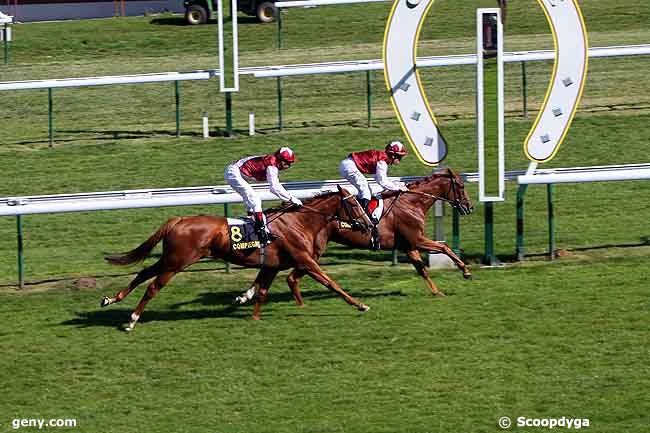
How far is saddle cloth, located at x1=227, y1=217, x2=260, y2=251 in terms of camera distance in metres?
12.8

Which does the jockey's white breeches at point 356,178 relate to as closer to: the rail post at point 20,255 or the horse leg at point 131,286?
the horse leg at point 131,286

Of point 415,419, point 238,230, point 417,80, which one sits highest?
point 417,80

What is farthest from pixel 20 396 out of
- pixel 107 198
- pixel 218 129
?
pixel 218 129

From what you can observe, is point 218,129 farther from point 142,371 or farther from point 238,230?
point 142,371

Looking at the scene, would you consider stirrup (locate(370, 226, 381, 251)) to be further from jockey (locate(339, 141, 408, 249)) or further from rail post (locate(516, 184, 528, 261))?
rail post (locate(516, 184, 528, 261))

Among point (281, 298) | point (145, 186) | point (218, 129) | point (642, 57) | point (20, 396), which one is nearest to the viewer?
point (20, 396)

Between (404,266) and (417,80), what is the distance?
1862 millimetres

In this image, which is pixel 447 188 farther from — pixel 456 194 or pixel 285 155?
pixel 285 155

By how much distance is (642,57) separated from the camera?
2319 cm

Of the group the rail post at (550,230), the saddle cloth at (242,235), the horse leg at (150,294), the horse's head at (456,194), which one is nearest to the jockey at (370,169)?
the horse's head at (456,194)

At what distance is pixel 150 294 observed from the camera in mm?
12820

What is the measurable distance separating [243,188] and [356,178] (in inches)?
47.5

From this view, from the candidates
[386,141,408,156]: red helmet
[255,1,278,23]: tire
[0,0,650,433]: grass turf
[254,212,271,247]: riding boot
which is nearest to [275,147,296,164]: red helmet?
[254,212,271,247]: riding boot

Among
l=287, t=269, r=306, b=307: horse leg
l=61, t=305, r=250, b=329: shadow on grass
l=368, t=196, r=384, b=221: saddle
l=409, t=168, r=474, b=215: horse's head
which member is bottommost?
l=61, t=305, r=250, b=329: shadow on grass
